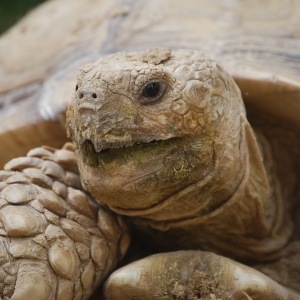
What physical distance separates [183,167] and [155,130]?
15 centimetres

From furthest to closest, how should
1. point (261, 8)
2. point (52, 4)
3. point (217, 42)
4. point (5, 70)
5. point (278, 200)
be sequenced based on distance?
point (52, 4) < point (5, 70) < point (261, 8) < point (217, 42) < point (278, 200)

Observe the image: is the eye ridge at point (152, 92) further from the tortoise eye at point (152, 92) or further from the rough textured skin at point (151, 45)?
the rough textured skin at point (151, 45)

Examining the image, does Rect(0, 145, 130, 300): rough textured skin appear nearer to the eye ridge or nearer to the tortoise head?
the tortoise head

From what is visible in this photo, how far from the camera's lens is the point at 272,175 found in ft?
6.08

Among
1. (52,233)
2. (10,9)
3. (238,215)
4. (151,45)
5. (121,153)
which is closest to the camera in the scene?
(121,153)

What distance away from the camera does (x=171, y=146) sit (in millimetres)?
1346

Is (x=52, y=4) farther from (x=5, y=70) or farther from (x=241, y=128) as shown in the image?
(x=241, y=128)

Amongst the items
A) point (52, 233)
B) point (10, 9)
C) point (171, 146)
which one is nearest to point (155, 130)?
point (171, 146)

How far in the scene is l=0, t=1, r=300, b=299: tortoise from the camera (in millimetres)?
1298

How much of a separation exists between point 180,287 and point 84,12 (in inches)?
72.7

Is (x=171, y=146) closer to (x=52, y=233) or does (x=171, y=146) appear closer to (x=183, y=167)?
(x=183, y=167)

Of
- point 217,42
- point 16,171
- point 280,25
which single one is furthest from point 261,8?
point 16,171

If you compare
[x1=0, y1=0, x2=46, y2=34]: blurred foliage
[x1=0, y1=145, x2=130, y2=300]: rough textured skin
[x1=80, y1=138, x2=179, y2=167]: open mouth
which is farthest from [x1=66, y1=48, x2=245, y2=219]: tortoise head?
[x1=0, y1=0, x2=46, y2=34]: blurred foliage

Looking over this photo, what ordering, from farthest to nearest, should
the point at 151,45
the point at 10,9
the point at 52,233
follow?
the point at 10,9
the point at 151,45
the point at 52,233
